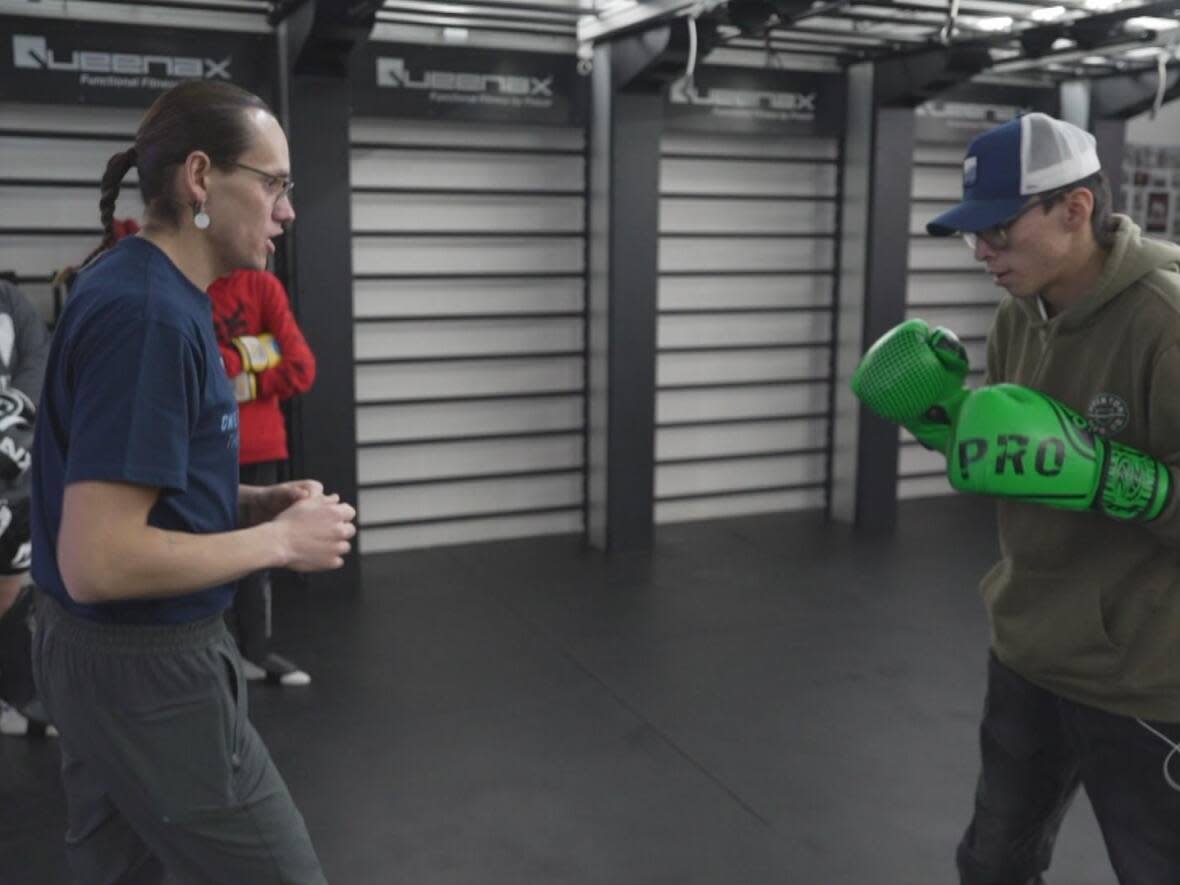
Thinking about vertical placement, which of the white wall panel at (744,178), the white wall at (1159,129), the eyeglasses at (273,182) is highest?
the white wall at (1159,129)

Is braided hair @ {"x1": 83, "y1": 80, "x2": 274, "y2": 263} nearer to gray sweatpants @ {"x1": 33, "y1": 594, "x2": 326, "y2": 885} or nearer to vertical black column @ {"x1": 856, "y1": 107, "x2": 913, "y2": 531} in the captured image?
gray sweatpants @ {"x1": 33, "y1": 594, "x2": 326, "y2": 885}

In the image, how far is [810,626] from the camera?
204 inches

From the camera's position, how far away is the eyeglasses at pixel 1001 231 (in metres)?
2.03

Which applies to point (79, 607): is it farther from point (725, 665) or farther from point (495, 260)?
point (495, 260)

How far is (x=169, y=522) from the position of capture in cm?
158

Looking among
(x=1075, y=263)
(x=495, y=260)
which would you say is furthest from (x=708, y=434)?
(x=1075, y=263)

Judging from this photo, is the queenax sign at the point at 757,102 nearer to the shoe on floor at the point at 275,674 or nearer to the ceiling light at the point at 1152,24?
the ceiling light at the point at 1152,24

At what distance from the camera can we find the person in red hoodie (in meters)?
4.17

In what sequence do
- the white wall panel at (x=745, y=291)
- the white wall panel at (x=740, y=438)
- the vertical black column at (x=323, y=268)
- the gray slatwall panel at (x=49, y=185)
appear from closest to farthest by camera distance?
the gray slatwall panel at (x=49, y=185)
the vertical black column at (x=323, y=268)
the white wall panel at (x=745, y=291)
the white wall panel at (x=740, y=438)

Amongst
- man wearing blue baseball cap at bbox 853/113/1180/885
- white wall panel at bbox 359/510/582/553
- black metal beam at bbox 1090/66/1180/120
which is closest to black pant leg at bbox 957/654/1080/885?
man wearing blue baseball cap at bbox 853/113/1180/885

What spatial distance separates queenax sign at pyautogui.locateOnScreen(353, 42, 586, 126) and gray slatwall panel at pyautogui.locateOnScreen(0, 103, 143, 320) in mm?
1181

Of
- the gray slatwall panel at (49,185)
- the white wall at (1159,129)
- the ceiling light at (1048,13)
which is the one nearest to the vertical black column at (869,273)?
the ceiling light at (1048,13)

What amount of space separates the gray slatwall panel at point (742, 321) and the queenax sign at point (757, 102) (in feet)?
0.81

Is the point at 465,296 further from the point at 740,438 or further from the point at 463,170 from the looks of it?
the point at 740,438
